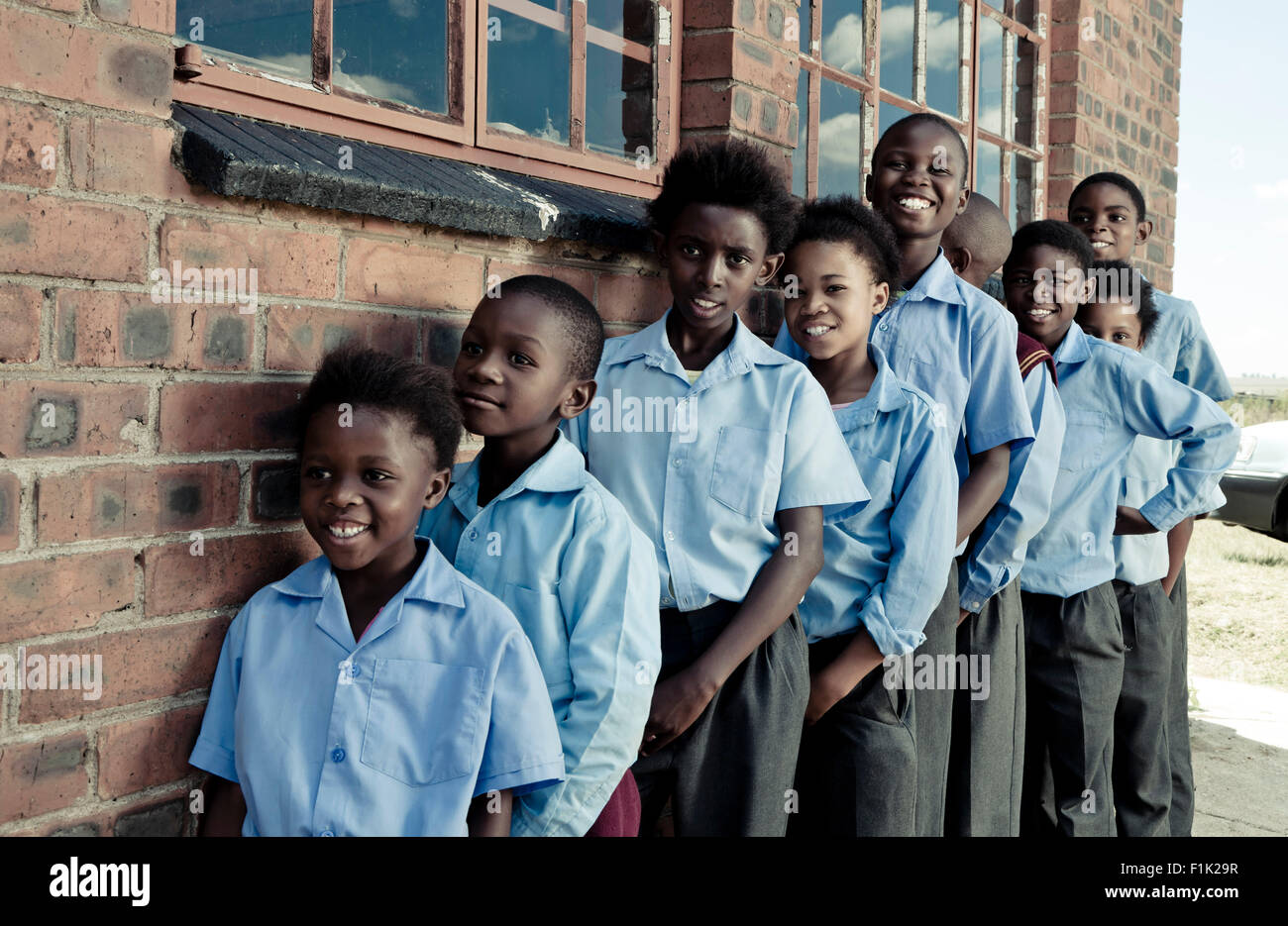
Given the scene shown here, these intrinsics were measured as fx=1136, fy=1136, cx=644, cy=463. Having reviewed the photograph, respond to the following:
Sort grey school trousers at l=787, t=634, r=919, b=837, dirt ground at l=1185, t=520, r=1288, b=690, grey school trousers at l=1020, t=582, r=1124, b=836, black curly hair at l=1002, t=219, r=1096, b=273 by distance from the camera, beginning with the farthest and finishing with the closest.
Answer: dirt ground at l=1185, t=520, r=1288, b=690 < black curly hair at l=1002, t=219, r=1096, b=273 < grey school trousers at l=1020, t=582, r=1124, b=836 < grey school trousers at l=787, t=634, r=919, b=837

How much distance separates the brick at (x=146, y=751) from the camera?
5.30 ft

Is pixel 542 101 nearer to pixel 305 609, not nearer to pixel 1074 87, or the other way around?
pixel 305 609

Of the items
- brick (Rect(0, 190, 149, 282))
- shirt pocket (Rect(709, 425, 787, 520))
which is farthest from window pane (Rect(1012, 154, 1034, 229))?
brick (Rect(0, 190, 149, 282))

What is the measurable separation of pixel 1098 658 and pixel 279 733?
87.4 inches

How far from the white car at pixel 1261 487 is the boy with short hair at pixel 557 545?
26.0ft

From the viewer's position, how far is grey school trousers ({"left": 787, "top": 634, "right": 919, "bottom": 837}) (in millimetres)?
2279

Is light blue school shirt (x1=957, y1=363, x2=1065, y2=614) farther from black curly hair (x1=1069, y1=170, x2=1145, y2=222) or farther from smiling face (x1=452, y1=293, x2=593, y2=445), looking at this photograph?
black curly hair (x1=1069, y1=170, x2=1145, y2=222)

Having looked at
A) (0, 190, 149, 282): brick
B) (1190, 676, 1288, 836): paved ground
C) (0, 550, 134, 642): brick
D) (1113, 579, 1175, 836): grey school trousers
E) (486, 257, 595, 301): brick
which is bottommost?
(1190, 676, 1288, 836): paved ground

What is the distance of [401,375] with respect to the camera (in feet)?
5.67

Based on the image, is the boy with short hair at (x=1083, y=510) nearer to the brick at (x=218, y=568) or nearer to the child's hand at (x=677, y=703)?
the child's hand at (x=677, y=703)

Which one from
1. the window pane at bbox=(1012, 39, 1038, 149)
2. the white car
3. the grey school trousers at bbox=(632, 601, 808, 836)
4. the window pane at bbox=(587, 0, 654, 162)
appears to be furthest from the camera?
the white car

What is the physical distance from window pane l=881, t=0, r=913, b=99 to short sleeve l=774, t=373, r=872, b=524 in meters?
1.97

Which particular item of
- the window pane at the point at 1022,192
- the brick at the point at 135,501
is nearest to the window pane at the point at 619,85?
the brick at the point at 135,501

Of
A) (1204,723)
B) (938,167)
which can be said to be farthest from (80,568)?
(1204,723)
